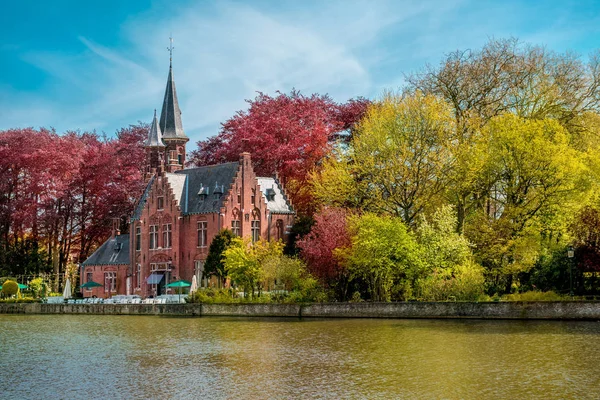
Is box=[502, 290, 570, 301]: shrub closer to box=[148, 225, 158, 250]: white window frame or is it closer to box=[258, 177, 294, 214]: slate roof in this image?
box=[258, 177, 294, 214]: slate roof

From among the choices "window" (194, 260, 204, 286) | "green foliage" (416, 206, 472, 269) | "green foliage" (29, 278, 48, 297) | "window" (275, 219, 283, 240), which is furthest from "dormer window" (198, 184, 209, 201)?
"green foliage" (416, 206, 472, 269)

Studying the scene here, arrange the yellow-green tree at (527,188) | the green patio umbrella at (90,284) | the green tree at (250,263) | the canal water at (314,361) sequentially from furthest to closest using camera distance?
the green patio umbrella at (90,284) → the green tree at (250,263) → the yellow-green tree at (527,188) → the canal water at (314,361)

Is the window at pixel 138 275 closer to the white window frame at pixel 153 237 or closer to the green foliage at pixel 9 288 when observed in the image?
the white window frame at pixel 153 237

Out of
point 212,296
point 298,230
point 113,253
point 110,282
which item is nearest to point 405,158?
point 298,230

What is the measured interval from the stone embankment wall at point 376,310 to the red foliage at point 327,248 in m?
2.59

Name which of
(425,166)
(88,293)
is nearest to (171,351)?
(425,166)

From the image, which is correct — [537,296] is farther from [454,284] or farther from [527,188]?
[527,188]

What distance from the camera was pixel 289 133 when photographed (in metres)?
66.3

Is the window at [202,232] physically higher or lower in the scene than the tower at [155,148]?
lower

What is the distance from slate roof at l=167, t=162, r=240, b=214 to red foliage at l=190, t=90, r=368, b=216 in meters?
4.79

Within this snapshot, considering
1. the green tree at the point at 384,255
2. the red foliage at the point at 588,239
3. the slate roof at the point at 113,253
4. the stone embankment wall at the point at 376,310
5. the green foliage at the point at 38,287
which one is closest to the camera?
the stone embankment wall at the point at 376,310

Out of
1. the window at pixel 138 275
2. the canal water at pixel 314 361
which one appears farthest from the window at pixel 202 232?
the canal water at pixel 314 361

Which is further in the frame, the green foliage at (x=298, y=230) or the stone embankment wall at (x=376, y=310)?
the green foliage at (x=298, y=230)

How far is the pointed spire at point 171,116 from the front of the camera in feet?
232
